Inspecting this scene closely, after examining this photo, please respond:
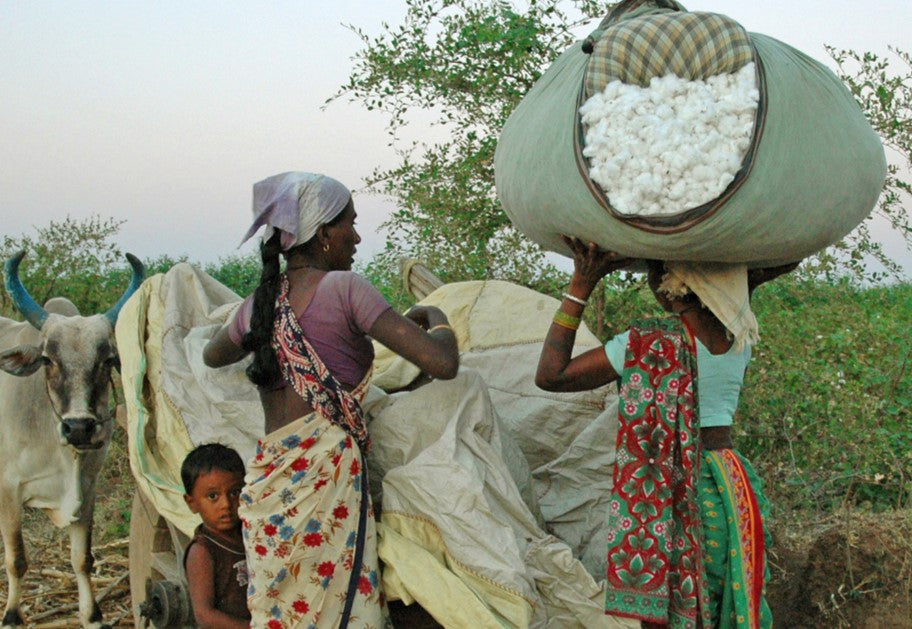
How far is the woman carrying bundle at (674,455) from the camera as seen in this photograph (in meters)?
2.69


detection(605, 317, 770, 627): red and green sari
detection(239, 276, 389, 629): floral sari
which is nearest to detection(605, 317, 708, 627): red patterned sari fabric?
detection(605, 317, 770, 627): red and green sari

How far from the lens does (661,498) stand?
270 centimetres

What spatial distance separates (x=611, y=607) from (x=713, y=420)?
56 centimetres

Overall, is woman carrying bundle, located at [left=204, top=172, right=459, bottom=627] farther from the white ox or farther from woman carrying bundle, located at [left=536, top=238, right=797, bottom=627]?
the white ox

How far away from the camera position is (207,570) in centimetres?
335

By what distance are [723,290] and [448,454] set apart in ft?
3.04

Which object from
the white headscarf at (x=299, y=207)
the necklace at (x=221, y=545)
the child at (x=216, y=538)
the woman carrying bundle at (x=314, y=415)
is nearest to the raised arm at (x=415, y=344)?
the woman carrying bundle at (x=314, y=415)

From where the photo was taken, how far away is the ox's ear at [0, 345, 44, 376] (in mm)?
4797

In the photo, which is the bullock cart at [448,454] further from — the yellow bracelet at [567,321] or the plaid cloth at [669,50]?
the plaid cloth at [669,50]

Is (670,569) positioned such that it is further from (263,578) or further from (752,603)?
(263,578)

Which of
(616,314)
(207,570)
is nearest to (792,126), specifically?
(207,570)

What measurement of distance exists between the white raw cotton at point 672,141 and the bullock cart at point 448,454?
3.39 ft

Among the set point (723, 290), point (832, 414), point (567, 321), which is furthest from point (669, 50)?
point (832, 414)

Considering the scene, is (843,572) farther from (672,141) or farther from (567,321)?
(672,141)
